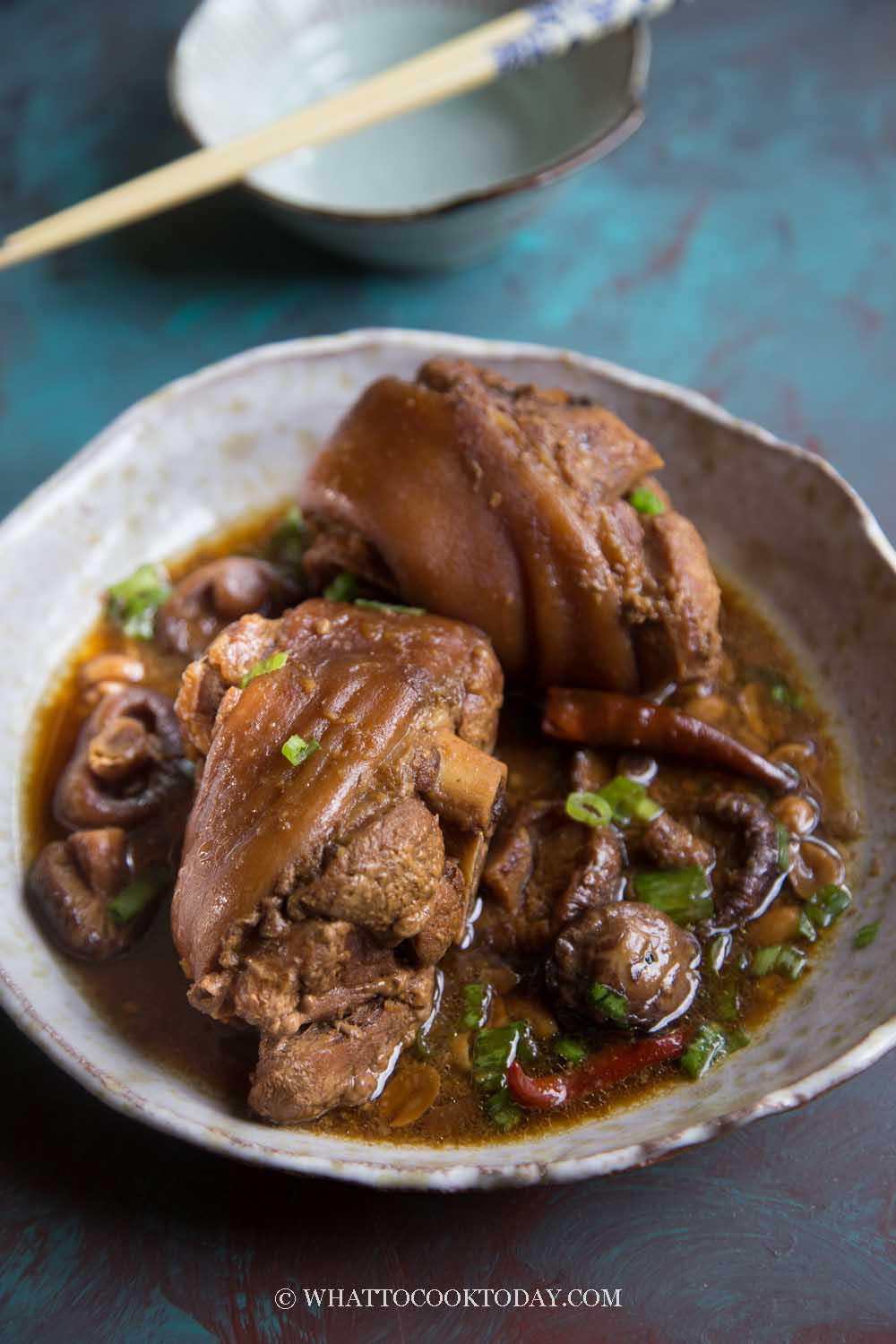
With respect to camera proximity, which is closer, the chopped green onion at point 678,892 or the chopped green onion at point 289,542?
the chopped green onion at point 678,892

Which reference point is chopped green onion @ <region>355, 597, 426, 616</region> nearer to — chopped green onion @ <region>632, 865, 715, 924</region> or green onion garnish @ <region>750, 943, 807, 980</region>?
chopped green onion @ <region>632, 865, 715, 924</region>

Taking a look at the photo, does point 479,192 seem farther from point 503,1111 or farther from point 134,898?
point 503,1111

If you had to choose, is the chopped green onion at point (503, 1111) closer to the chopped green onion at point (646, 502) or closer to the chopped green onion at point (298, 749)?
the chopped green onion at point (298, 749)

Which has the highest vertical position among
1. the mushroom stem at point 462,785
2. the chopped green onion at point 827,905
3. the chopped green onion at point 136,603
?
the chopped green onion at point 136,603

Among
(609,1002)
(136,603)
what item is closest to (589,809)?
(609,1002)

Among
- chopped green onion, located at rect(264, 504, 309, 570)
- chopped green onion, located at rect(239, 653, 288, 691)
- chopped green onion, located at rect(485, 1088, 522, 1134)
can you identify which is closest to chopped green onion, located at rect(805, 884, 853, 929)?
chopped green onion, located at rect(485, 1088, 522, 1134)

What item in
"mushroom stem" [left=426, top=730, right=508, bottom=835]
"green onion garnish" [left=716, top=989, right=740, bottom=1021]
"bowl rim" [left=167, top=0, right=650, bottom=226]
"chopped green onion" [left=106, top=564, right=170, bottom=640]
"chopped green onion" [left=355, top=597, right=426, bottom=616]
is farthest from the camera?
"bowl rim" [left=167, top=0, right=650, bottom=226]

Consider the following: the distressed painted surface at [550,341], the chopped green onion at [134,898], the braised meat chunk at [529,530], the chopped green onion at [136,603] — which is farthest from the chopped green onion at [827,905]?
the chopped green onion at [136,603]
